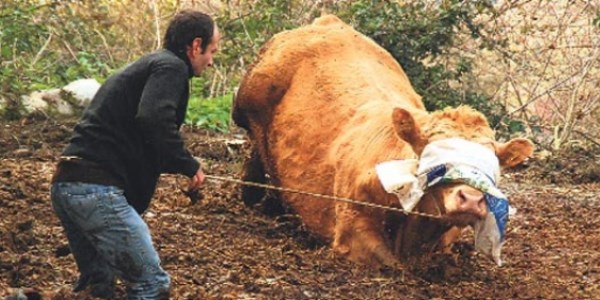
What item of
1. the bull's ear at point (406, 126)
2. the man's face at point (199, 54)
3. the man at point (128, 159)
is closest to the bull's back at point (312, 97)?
the bull's ear at point (406, 126)

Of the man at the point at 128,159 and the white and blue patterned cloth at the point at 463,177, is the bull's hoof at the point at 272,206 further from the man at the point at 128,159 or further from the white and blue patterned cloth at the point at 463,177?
the man at the point at 128,159

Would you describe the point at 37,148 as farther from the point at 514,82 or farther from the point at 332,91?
the point at 514,82

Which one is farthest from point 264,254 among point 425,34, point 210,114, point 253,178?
point 425,34

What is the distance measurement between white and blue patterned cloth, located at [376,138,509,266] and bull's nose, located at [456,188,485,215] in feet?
0.12

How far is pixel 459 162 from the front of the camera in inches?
247

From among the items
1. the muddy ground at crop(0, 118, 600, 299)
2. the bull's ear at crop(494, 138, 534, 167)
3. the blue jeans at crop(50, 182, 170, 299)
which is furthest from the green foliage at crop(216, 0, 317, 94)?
the blue jeans at crop(50, 182, 170, 299)

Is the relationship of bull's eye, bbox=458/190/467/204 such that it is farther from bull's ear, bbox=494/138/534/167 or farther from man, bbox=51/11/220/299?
man, bbox=51/11/220/299

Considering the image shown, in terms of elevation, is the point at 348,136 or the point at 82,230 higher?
the point at 82,230

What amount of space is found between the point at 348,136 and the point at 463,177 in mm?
1853

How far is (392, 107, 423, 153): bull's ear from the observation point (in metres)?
6.70

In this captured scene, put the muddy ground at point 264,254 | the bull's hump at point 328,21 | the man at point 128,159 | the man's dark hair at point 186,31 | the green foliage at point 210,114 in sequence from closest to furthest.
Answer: the man at point 128,159, the man's dark hair at point 186,31, the muddy ground at point 264,254, the bull's hump at point 328,21, the green foliage at point 210,114

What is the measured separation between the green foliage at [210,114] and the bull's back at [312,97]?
13.2 ft

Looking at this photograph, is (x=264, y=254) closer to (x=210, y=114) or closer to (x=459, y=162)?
(x=459, y=162)

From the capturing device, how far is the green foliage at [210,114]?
13.7m
